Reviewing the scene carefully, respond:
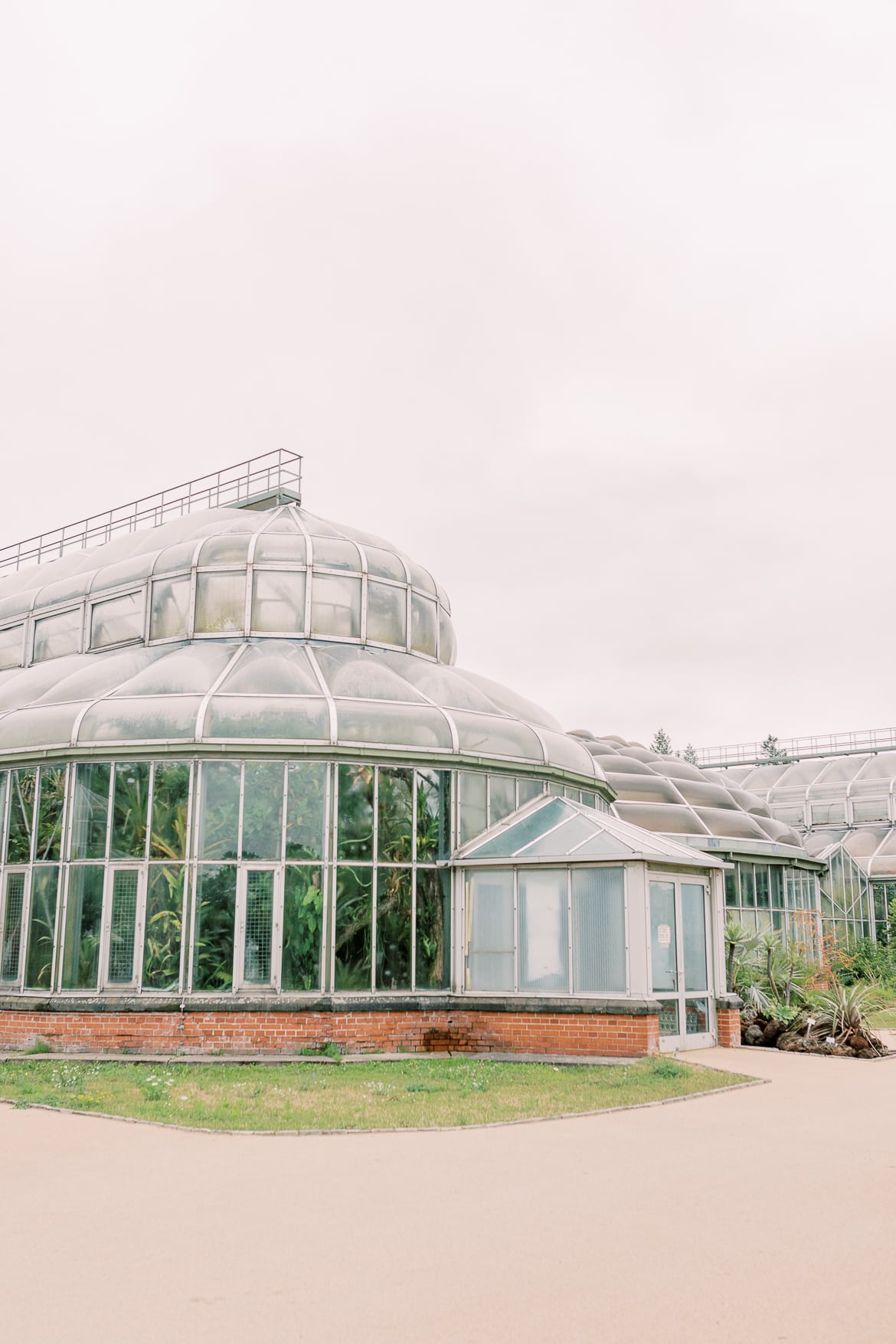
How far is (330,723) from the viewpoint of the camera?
17344 mm

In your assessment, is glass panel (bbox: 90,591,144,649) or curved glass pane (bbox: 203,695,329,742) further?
glass panel (bbox: 90,591,144,649)

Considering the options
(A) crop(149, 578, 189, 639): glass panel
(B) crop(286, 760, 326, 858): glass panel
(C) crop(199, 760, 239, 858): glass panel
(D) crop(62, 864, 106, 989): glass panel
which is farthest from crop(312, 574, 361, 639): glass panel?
(D) crop(62, 864, 106, 989): glass panel

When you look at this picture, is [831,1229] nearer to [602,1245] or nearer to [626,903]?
[602,1245]

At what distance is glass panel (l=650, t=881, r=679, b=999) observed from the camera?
16.8 meters

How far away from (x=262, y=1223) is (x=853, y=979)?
28.5m

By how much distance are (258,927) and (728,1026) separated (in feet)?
24.4

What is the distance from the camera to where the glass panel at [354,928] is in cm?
1678

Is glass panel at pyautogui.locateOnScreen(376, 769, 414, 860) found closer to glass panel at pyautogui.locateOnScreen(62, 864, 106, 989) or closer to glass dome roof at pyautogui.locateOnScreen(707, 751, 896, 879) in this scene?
glass panel at pyautogui.locateOnScreen(62, 864, 106, 989)

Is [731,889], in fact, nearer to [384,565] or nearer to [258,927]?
[384,565]

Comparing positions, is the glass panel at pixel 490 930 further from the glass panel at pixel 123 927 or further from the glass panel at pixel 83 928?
the glass panel at pixel 83 928

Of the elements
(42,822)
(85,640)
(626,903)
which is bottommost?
(626,903)

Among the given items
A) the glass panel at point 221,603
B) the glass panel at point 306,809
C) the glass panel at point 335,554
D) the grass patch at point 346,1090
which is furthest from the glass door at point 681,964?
the glass panel at point 221,603

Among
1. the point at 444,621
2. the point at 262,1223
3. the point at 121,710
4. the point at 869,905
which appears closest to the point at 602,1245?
the point at 262,1223

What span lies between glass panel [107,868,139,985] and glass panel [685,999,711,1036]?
326 inches
